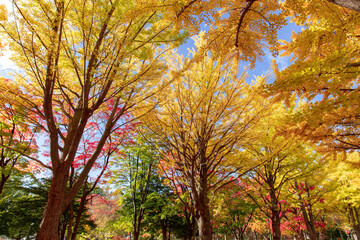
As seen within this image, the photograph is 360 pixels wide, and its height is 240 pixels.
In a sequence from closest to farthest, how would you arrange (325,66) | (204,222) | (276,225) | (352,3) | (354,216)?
(352,3), (325,66), (204,222), (276,225), (354,216)

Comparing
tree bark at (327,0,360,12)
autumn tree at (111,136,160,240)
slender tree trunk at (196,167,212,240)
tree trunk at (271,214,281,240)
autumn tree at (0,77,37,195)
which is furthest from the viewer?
autumn tree at (111,136,160,240)

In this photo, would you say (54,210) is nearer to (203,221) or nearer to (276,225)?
(203,221)

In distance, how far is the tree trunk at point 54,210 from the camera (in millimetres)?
2631

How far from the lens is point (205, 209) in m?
3.84

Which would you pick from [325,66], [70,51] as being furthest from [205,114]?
[70,51]

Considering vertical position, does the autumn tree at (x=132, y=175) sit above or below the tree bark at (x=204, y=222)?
above

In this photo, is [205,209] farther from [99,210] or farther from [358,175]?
[99,210]

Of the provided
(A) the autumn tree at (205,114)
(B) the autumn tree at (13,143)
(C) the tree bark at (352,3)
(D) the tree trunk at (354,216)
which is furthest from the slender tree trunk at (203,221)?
(D) the tree trunk at (354,216)

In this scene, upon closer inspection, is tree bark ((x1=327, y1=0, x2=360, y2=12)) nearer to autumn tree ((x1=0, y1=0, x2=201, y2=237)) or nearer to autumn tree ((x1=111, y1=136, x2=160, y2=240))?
autumn tree ((x1=0, y1=0, x2=201, y2=237))

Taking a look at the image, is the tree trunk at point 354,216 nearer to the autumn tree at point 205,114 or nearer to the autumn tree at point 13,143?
the autumn tree at point 205,114

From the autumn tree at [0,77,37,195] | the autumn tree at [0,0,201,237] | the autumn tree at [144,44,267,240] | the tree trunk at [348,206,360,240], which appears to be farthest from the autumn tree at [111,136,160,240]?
the tree trunk at [348,206,360,240]

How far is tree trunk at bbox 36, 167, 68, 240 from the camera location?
2.63 metres

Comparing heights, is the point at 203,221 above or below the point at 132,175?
below

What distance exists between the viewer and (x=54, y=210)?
9.05 ft
